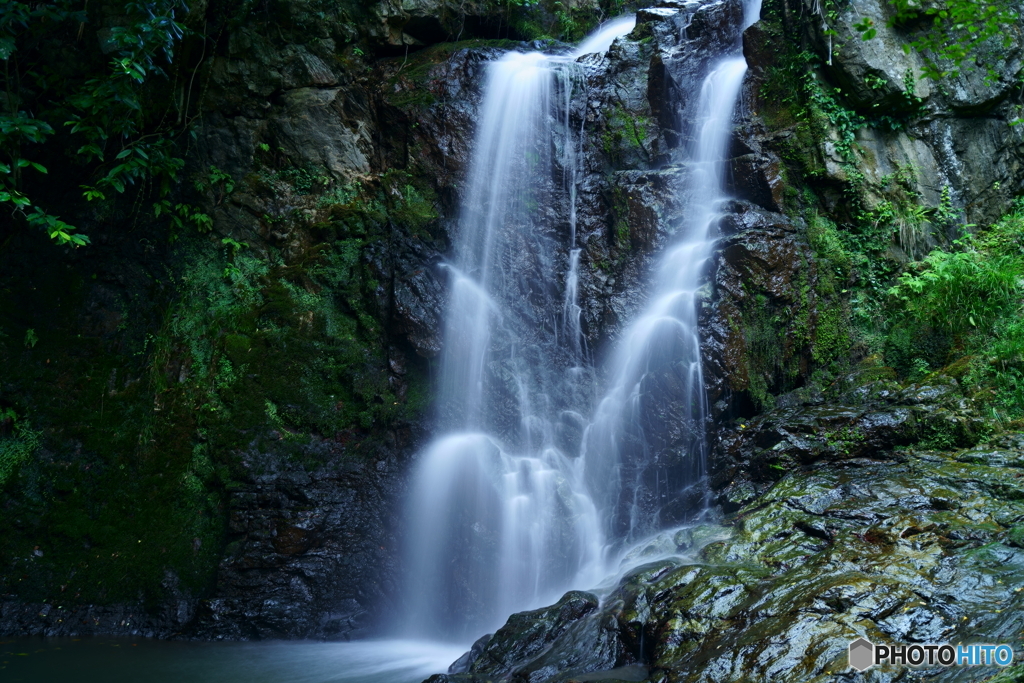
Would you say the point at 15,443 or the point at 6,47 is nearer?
the point at 6,47

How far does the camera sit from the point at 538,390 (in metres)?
8.70

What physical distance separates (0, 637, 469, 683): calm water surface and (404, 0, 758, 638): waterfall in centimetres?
82

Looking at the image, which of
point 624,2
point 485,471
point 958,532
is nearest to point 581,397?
point 485,471

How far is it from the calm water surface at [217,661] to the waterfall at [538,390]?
2.69ft

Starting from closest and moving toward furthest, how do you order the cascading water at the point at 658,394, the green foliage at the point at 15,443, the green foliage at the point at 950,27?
1. the green foliage at the point at 950,27
2. the cascading water at the point at 658,394
3. the green foliage at the point at 15,443

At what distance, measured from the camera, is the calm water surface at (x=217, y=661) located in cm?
585

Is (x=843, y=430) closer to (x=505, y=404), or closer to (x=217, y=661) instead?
(x=505, y=404)

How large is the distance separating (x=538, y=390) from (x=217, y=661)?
15.9 ft

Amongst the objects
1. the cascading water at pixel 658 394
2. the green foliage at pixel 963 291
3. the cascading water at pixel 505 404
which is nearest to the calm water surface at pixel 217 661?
the cascading water at pixel 505 404

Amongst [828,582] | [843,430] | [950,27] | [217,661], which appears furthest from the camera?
[950,27]

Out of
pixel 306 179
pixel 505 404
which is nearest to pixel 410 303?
pixel 505 404

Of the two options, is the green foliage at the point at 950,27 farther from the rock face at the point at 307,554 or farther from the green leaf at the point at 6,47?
the green leaf at the point at 6,47

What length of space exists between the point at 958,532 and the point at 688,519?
99.7 inches

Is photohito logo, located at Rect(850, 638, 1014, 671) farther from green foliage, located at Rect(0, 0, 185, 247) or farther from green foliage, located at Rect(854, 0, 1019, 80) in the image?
green foliage, located at Rect(0, 0, 185, 247)
